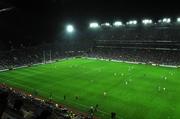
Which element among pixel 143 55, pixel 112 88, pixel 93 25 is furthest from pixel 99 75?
pixel 93 25

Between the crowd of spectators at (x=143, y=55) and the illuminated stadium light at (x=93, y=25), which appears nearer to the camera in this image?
the crowd of spectators at (x=143, y=55)

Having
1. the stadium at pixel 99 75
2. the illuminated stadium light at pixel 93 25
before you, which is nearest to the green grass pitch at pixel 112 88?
the stadium at pixel 99 75

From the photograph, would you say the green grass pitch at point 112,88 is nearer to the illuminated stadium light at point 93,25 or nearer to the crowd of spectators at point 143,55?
the crowd of spectators at point 143,55

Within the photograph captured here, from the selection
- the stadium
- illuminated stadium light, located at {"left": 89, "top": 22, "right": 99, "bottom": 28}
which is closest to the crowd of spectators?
the stadium

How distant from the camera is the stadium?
30.2 meters

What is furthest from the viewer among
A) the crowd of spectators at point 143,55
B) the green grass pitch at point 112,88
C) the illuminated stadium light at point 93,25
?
the illuminated stadium light at point 93,25

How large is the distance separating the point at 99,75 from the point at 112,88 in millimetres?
12170

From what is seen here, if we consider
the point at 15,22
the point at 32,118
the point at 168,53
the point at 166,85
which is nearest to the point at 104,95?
the point at 166,85

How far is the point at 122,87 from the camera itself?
4338 cm

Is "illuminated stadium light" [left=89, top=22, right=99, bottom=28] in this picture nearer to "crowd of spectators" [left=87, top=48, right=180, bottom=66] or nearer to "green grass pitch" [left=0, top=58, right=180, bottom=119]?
"crowd of spectators" [left=87, top=48, right=180, bottom=66]

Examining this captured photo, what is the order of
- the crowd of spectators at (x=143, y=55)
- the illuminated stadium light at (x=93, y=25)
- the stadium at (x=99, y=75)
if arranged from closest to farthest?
1. the stadium at (x=99, y=75)
2. the crowd of spectators at (x=143, y=55)
3. the illuminated stadium light at (x=93, y=25)

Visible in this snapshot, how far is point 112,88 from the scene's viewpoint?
42750mm

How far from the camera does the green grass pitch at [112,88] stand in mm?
32219

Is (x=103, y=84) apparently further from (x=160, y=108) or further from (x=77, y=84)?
(x=160, y=108)
